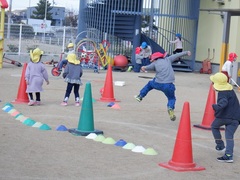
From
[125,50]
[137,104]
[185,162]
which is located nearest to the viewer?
[185,162]

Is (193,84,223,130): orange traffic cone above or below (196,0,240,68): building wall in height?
below

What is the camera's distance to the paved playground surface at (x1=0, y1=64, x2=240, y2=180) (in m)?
8.59

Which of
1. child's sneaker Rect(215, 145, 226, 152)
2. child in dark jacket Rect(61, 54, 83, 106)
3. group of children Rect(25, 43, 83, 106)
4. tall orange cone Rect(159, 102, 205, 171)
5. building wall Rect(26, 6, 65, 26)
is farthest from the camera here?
building wall Rect(26, 6, 65, 26)

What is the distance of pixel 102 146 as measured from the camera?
10.4 metres

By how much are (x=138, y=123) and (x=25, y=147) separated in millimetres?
3726

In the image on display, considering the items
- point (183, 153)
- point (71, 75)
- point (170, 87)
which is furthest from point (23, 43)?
point (183, 153)

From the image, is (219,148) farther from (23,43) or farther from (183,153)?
(23,43)

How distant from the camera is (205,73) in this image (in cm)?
3128

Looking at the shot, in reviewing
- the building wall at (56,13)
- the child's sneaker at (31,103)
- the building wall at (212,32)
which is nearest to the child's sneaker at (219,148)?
the child's sneaker at (31,103)

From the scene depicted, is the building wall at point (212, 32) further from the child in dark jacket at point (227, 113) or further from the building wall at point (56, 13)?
the building wall at point (56, 13)

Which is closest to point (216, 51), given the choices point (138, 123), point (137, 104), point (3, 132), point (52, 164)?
point (137, 104)

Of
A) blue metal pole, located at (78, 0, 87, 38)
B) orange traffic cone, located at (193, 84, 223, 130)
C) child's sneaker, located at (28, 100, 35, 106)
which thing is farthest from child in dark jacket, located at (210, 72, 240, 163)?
blue metal pole, located at (78, 0, 87, 38)

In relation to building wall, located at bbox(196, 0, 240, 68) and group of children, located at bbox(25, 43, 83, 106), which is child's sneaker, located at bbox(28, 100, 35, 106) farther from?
building wall, located at bbox(196, 0, 240, 68)

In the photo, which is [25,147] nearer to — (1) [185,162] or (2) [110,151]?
(2) [110,151]
